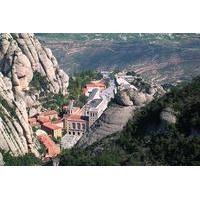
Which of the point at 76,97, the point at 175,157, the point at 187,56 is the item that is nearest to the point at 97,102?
the point at 76,97

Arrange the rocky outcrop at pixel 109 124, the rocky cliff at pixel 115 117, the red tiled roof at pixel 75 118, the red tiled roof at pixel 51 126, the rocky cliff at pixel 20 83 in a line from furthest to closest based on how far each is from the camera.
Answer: the red tiled roof at pixel 75 118 < the red tiled roof at pixel 51 126 < the rocky cliff at pixel 20 83 < the rocky cliff at pixel 115 117 < the rocky outcrop at pixel 109 124

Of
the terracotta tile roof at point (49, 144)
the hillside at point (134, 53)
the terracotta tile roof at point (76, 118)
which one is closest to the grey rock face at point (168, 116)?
the terracotta tile roof at point (49, 144)

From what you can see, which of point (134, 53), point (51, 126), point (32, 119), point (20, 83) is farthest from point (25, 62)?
point (134, 53)

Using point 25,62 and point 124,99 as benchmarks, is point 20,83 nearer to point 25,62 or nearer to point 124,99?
point 25,62

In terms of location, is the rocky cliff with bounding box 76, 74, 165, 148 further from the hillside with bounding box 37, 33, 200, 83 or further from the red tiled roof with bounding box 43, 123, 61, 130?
the hillside with bounding box 37, 33, 200, 83

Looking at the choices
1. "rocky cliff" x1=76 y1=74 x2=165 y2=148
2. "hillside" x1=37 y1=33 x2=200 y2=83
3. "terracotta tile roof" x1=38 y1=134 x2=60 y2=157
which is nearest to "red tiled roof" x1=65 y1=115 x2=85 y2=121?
"terracotta tile roof" x1=38 y1=134 x2=60 y2=157

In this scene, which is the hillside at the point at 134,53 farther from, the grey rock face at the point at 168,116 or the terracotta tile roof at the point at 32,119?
the grey rock face at the point at 168,116
